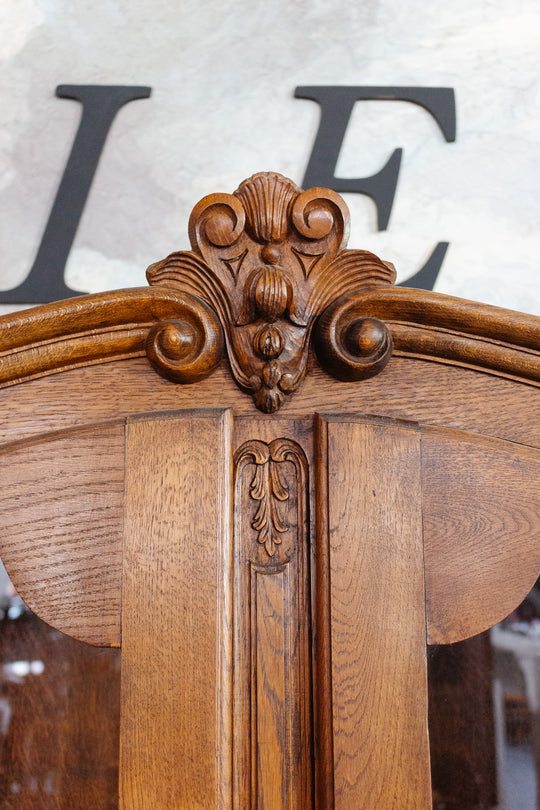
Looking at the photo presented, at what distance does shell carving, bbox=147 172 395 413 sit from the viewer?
583 millimetres

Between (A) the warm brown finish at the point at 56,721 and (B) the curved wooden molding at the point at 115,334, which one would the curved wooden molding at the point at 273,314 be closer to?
(B) the curved wooden molding at the point at 115,334

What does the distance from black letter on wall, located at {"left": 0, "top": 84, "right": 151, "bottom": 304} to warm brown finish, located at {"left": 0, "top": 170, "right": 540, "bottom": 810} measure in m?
0.64

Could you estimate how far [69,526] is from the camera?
1.94ft

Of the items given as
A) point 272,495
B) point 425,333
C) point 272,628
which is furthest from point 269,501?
point 425,333

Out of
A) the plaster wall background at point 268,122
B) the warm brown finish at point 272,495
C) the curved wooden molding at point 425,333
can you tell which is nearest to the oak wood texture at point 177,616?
the warm brown finish at point 272,495

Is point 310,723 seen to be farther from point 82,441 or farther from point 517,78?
point 517,78

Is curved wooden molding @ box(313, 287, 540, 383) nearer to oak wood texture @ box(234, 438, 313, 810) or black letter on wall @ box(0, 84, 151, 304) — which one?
oak wood texture @ box(234, 438, 313, 810)

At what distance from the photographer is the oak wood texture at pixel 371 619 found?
0.54 m

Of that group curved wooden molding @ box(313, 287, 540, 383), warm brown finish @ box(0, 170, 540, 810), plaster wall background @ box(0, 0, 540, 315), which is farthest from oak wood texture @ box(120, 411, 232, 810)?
plaster wall background @ box(0, 0, 540, 315)

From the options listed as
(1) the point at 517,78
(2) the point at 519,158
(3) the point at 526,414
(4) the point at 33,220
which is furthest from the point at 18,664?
(1) the point at 517,78

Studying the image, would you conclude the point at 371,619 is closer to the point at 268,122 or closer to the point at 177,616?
the point at 177,616

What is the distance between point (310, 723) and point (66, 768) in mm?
224

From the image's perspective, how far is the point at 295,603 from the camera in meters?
0.57

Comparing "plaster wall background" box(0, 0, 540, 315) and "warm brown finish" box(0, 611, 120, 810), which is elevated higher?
"plaster wall background" box(0, 0, 540, 315)
